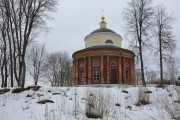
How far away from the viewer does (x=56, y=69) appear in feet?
159

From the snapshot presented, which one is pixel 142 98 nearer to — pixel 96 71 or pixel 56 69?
pixel 96 71

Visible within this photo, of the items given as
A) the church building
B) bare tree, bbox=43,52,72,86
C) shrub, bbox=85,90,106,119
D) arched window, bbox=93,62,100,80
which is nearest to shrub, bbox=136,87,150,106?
shrub, bbox=85,90,106,119

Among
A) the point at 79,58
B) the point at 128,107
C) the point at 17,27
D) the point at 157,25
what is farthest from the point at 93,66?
the point at 128,107

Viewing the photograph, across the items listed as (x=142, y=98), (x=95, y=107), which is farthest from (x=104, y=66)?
(x=95, y=107)

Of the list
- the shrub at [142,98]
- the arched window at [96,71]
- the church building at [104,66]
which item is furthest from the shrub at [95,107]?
the arched window at [96,71]

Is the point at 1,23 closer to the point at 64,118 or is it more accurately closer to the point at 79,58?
the point at 79,58

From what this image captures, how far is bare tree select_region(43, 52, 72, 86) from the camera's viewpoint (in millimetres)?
47562

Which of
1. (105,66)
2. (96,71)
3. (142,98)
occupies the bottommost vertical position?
(142,98)

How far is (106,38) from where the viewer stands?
31.7 metres

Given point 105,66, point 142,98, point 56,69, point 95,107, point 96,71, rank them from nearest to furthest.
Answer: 1. point 95,107
2. point 142,98
3. point 105,66
4. point 96,71
5. point 56,69

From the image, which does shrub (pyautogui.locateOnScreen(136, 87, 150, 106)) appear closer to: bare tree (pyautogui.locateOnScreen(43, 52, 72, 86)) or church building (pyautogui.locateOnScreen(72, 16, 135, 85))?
church building (pyautogui.locateOnScreen(72, 16, 135, 85))

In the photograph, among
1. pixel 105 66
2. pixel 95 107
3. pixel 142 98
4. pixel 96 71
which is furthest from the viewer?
pixel 96 71

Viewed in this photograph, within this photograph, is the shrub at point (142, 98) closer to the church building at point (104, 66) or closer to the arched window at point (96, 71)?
the church building at point (104, 66)

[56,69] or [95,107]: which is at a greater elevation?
[56,69]
